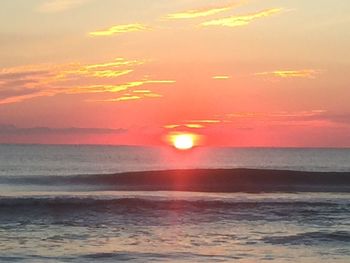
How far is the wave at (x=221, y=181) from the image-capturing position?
1331 inches

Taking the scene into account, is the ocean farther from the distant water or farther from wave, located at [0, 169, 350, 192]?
the distant water

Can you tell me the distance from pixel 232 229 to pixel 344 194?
13493 mm

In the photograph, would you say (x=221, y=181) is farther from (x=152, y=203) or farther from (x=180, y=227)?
(x=180, y=227)

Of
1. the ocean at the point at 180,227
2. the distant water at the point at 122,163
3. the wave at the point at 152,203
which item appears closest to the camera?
the ocean at the point at 180,227

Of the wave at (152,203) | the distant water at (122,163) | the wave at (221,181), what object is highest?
the distant water at (122,163)

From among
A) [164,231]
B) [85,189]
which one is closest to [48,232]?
[164,231]

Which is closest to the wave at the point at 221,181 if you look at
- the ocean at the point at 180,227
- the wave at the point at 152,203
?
the ocean at the point at 180,227

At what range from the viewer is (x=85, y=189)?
33.8 m

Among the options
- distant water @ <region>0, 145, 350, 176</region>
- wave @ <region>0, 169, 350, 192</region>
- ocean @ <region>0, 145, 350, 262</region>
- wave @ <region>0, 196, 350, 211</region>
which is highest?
distant water @ <region>0, 145, 350, 176</region>

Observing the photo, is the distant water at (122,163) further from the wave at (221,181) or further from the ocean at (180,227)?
the ocean at (180,227)

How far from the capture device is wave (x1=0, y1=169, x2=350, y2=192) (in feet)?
111

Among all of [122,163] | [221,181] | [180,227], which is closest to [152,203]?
[180,227]

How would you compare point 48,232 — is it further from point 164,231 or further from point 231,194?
point 231,194

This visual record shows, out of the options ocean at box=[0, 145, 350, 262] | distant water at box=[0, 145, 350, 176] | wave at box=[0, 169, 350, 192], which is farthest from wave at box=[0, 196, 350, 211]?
distant water at box=[0, 145, 350, 176]
